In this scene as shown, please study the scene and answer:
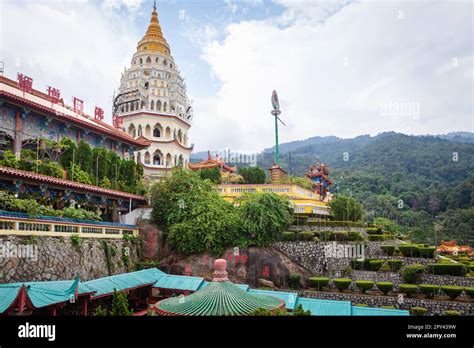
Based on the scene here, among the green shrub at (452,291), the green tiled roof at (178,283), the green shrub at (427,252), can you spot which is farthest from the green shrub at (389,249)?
the green tiled roof at (178,283)

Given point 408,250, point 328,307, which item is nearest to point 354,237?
point 408,250

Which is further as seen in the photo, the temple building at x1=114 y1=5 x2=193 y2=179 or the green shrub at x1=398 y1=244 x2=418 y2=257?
the temple building at x1=114 y1=5 x2=193 y2=179

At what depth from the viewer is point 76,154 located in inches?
910

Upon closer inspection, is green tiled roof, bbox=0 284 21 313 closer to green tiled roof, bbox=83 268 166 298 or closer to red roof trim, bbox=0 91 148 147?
green tiled roof, bbox=83 268 166 298

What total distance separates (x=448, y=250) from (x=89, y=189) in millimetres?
36364

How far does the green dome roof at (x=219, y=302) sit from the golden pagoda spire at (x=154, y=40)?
3714 cm

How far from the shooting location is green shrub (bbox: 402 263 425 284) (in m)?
20.0

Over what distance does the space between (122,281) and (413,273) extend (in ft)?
48.0

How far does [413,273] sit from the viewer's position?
65.6 ft

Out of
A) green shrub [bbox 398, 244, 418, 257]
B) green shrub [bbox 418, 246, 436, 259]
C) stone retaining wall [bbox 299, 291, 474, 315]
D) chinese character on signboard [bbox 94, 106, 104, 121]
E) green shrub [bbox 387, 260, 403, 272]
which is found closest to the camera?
stone retaining wall [bbox 299, 291, 474, 315]

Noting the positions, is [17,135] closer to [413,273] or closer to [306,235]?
[306,235]

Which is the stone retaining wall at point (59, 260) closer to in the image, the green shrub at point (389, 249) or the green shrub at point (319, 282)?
the green shrub at point (319, 282)

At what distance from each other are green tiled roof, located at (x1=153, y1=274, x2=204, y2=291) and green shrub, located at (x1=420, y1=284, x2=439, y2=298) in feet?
36.3

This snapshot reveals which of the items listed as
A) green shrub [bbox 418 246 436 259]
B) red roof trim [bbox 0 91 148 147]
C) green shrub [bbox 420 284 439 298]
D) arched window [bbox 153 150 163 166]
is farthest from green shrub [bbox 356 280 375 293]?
arched window [bbox 153 150 163 166]
